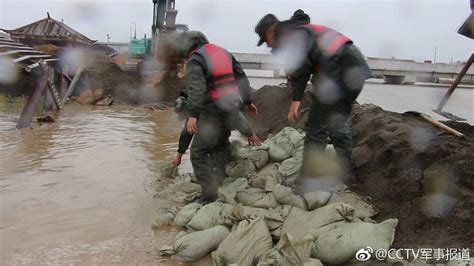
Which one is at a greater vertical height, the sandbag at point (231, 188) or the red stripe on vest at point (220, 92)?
the red stripe on vest at point (220, 92)

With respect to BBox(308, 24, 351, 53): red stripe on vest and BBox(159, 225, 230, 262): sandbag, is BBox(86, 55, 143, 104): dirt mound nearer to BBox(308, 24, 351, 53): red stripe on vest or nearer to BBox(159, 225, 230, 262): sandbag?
BBox(308, 24, 351, 53): red stripe on vest

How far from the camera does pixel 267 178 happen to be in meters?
3.86

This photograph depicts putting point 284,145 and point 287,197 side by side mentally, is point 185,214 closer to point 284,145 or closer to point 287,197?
point 287,197

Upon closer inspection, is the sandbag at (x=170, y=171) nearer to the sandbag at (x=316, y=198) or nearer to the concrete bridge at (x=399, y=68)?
the sandbag at (x=316, y=198)

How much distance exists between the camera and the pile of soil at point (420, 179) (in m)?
2.74

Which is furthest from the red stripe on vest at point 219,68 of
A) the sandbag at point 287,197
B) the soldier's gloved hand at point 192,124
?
the sandbag at point 287,197

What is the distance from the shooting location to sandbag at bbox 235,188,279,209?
Answer: 3433mm

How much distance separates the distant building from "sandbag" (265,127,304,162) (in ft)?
50.9

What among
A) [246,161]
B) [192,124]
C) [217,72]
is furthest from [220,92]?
[246,161]

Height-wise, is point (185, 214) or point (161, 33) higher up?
point (161, 33)

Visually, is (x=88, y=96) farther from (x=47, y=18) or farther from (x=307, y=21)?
(x=307, y=21)

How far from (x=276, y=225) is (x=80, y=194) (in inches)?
94.5

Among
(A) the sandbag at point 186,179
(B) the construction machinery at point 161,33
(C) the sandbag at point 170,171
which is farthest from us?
(B) the construction machinery at point 161,33

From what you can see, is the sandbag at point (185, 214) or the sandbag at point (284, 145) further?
the sandbag at point (284, 145)
